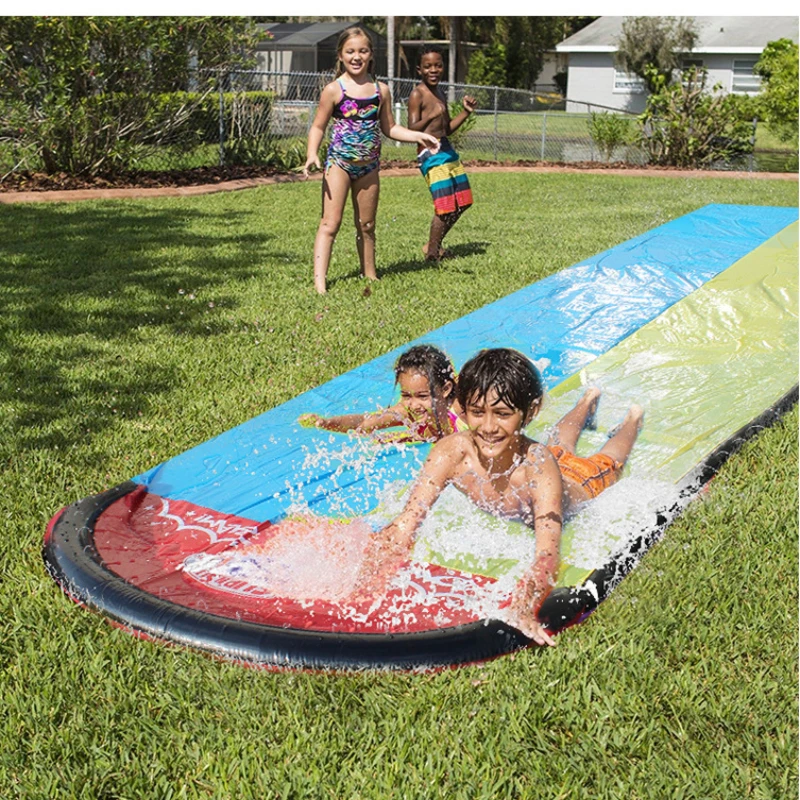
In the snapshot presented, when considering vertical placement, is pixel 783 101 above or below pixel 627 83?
below

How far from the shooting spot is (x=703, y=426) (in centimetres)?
439

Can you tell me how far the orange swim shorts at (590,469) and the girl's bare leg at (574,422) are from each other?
21 cm

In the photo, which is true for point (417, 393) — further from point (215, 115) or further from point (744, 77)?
point (744, 77)

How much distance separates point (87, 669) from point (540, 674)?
1243mm

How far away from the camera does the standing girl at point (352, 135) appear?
659 cm

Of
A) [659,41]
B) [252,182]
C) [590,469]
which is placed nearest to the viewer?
[590,469]

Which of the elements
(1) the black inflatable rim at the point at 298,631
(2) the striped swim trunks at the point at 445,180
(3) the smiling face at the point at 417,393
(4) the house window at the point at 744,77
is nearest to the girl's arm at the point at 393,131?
(2) the striped swim trunks at the point at 445,180

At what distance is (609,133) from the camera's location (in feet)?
59.7

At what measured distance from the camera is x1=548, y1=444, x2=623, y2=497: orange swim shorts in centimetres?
368

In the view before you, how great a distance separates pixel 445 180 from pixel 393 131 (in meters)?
1.29

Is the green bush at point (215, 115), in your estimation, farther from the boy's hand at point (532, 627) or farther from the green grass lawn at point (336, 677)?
the boy's hand at point (532, 627)

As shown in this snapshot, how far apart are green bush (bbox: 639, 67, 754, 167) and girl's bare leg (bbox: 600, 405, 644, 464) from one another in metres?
13.8

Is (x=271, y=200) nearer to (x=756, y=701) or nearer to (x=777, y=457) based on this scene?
(x=777, y=457)

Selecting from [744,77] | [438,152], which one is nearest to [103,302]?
[438,152]
